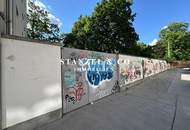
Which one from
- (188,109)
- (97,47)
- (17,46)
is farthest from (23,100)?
(97,47)

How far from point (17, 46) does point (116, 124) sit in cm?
286

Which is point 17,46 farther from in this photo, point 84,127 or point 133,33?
point 133,33

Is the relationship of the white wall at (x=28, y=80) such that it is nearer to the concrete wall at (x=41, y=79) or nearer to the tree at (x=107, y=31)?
the concrete wall at (x=41, y=79)

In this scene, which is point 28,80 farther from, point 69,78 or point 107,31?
point 107,31

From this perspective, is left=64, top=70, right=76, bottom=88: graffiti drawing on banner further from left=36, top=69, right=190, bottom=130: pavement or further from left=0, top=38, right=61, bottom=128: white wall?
left=36, top=69, right=190, bottom=130: pavement

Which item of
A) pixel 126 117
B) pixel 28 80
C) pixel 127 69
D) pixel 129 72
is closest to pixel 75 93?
pixel 126 117

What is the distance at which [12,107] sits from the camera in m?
4.40

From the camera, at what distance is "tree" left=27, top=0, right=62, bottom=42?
94.8 feet

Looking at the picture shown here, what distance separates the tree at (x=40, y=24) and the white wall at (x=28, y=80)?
23.4m

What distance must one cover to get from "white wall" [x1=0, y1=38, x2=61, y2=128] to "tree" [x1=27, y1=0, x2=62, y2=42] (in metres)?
23.4

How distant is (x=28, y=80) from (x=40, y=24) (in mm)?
26502

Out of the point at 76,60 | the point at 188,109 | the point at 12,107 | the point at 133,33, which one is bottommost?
the point at 188,109

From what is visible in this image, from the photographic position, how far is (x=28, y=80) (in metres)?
4.82

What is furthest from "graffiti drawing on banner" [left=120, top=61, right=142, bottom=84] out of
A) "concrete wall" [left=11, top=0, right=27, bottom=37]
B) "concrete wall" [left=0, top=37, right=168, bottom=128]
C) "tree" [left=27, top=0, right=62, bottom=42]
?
"tree" [left=27, top=0, right=62, bottom=42]
